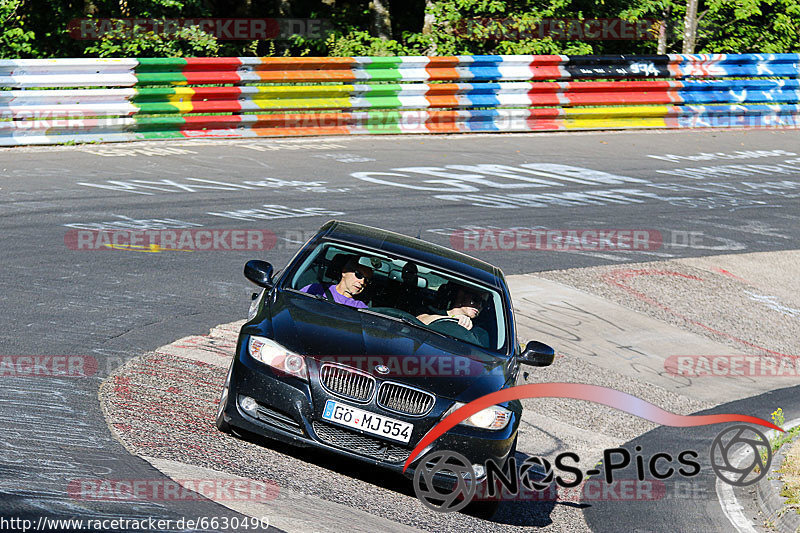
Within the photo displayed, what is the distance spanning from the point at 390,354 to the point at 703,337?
6.55 m

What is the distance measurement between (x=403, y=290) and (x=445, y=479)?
189 centimetres

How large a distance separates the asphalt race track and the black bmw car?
40 cm

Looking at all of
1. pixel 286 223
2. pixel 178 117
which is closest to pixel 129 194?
pixel 286 223

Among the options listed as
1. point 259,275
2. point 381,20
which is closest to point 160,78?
point 381,20

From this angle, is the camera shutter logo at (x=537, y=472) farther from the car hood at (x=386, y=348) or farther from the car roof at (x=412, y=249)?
the car roof at (x=412, y=249)

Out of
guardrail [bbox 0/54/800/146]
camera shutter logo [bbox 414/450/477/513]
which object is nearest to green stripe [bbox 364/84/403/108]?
Answer: guardrail [bbox 0/54/800/146]

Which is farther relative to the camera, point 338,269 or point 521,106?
point 521,106

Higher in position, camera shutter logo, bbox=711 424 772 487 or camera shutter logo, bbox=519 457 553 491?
camera shutter logo, bbox=519 457 553 491

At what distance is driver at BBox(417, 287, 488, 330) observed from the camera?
25.1 ft

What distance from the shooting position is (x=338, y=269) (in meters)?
7.92

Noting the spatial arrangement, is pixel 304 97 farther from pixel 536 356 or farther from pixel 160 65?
pixel 536 356

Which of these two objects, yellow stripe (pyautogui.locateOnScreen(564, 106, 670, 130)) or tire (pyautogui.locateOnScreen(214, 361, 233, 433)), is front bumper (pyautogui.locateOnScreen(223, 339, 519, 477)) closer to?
tire (pyautogui.locateOnScreen(214, 361, 233, 433))

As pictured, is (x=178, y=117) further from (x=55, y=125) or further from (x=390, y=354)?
(x=390, y=354)

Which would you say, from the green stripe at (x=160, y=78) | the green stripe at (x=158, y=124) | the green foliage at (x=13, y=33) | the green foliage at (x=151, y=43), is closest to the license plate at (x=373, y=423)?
the green stripe at (x=158, y=124)
